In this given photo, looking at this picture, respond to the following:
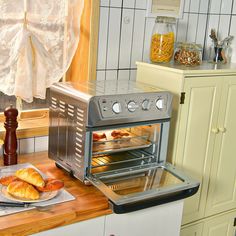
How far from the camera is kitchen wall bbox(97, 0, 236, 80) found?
6.98 ft

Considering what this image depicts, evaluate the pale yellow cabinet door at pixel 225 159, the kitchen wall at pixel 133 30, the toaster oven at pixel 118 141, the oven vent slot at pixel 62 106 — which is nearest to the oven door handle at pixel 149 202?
the toaster oven at pixel 118 141

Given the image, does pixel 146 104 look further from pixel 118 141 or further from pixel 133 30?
pixel 133 30

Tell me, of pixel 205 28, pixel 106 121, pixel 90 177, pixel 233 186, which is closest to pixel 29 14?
pixel 106 121

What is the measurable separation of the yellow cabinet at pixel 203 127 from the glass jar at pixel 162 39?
11cm

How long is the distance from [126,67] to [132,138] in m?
0.55

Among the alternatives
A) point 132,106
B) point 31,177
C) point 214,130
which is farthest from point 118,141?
point 214,130

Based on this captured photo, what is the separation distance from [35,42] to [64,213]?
0.86m

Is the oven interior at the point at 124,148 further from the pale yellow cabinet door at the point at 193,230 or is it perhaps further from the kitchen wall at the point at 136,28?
the pale yellow cabinet door at the point at 193,230

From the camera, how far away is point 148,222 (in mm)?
1671

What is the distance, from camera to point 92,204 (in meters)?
1.54

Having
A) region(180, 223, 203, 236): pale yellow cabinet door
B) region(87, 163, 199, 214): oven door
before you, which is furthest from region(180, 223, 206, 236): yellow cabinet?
region(87, 163, 199, 214): oven door

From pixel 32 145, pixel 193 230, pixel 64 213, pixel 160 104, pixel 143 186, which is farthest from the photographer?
pixel 193 230

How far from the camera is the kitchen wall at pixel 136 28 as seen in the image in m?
2.13

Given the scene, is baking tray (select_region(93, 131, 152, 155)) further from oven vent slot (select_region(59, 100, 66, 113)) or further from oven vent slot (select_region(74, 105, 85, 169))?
oven vent slot (select_region(59, 100, 66, 113))
